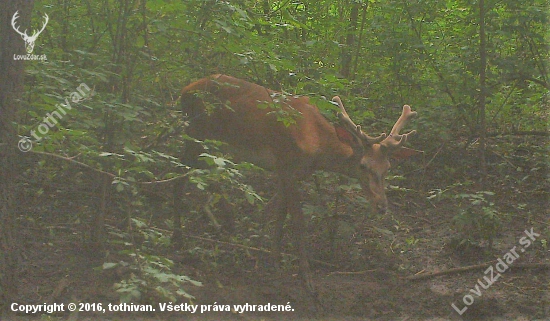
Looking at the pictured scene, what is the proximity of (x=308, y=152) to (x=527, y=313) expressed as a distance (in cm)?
276

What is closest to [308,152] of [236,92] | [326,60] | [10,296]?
[236,92]

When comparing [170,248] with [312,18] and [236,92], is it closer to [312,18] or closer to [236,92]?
[236,92]

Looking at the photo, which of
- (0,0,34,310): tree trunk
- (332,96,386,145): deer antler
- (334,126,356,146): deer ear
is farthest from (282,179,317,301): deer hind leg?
(0,0,34,310): tree trunk

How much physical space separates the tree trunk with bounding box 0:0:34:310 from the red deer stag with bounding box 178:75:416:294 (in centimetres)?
237

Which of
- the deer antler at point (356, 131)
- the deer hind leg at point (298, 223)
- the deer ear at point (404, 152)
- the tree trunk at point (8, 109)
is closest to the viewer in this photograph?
the tree trunk at point (8, 109)

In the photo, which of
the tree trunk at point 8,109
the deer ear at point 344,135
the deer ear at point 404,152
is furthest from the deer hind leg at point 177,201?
the tree trunk at point 8,109

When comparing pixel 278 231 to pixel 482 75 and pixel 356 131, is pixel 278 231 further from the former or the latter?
pixel 482 75

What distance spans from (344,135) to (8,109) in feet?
12.0

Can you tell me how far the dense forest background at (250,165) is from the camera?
519 cm

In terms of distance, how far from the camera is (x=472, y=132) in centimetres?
882

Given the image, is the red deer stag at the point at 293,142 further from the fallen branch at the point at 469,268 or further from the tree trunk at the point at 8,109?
the tree trunk at the point at 8,109

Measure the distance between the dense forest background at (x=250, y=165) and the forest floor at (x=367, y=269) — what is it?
3 cm

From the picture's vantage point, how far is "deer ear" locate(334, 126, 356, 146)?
6.98 meters

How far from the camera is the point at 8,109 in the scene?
4547mm
